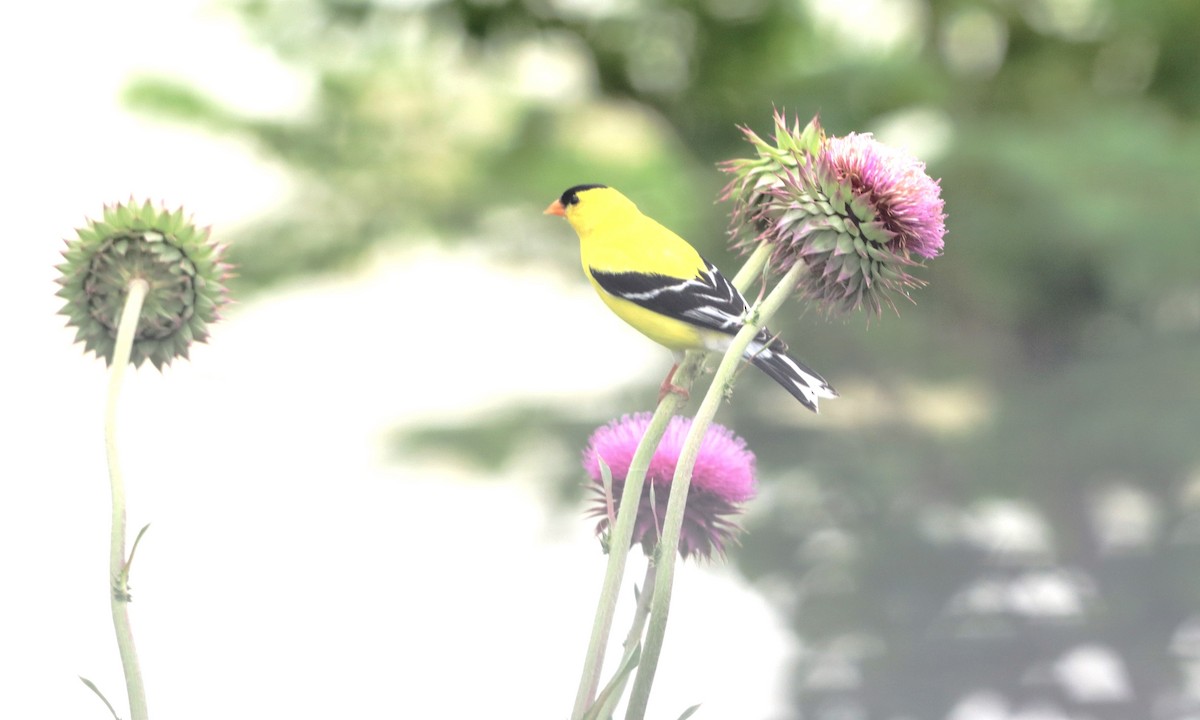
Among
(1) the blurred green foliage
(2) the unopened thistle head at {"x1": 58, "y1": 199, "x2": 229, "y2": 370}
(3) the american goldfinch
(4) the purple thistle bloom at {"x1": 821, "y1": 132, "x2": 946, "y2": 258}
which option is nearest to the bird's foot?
(3) the american goldfinch

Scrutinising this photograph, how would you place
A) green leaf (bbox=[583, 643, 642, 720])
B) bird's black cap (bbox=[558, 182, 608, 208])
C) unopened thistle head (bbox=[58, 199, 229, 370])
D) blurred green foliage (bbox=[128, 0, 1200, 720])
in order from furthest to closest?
blurred green foliage (bbox=[128, 0, 1200, 720]), bird's black cap (bbox=[558, 182, 608, 208]), unopened thistle head (bbox=[58, 199, 229, 370]), green leaf (bbox=[583, 643, 642, 720])

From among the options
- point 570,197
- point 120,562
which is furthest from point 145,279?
point 570,197

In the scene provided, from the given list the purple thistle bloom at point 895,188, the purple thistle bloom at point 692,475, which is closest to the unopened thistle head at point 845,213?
the purple thistle bloom at point 895,188

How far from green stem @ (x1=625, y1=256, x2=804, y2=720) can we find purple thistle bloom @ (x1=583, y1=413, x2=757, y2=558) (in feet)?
0.37

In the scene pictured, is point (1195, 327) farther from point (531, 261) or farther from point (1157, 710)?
point (531, 261)

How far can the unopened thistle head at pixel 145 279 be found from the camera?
2.24ft

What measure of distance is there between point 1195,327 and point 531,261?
2892mm

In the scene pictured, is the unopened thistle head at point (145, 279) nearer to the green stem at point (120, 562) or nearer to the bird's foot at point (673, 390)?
the green stem at point (120, 562)

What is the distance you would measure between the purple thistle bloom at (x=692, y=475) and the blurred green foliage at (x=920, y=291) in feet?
11.6

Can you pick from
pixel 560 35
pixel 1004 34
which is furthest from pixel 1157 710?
pixel 560 35

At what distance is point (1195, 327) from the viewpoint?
5.10 m

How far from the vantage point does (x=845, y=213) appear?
0.67m

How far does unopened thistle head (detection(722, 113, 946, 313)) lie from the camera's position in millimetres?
655

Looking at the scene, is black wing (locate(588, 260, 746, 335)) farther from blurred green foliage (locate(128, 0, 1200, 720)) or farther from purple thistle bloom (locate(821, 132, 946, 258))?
blurred green foliage (locate(128, 0, 1200, 720))
